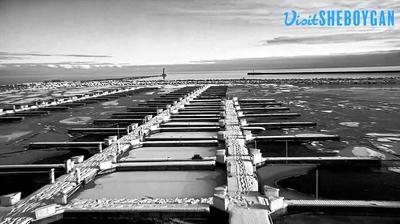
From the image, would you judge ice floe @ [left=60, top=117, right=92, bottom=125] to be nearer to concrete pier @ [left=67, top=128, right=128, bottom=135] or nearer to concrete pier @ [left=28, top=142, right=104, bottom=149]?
concrete pier @ [left=67, top=128, right=128, bottom=135]

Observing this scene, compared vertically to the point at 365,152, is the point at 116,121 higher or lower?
higher

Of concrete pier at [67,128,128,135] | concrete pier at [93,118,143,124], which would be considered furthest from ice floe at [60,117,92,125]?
concrete pier at [67,128,128,135]

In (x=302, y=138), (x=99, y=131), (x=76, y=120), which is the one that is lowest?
(x=302, y=138)

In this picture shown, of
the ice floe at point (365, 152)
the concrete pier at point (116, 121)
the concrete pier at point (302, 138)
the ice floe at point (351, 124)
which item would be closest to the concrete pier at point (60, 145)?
the concrete pier at point (116, 121)

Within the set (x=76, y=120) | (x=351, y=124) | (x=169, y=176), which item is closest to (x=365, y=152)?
(x=351, y=124)

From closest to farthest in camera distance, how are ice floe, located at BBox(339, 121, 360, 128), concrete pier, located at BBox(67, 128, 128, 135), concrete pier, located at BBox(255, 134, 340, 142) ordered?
concrete pier, located at BBox(255, 134, 340, 142) → concrete pier, located at BBox(67, 128, 128, 135) → ice floe, located at BBox(339, 121, 360, 128)

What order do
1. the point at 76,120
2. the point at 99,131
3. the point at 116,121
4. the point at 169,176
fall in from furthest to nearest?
the point at 76,120, the point at 116,121, the point at 99,131, the point at 169,176

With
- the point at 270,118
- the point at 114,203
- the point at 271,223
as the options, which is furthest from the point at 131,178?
the point at 270,118

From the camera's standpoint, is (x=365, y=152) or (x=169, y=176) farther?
(x=365, y=152)

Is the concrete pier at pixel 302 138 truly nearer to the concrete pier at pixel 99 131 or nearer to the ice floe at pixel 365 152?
the ice floe at pixel 365 152

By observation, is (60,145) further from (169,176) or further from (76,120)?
(76,120)

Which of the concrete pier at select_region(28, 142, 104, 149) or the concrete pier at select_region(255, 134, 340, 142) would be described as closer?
the concrete pier at select_region(28, 142, 104, 149)

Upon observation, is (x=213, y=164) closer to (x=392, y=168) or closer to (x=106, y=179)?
(x=106, y=179)
